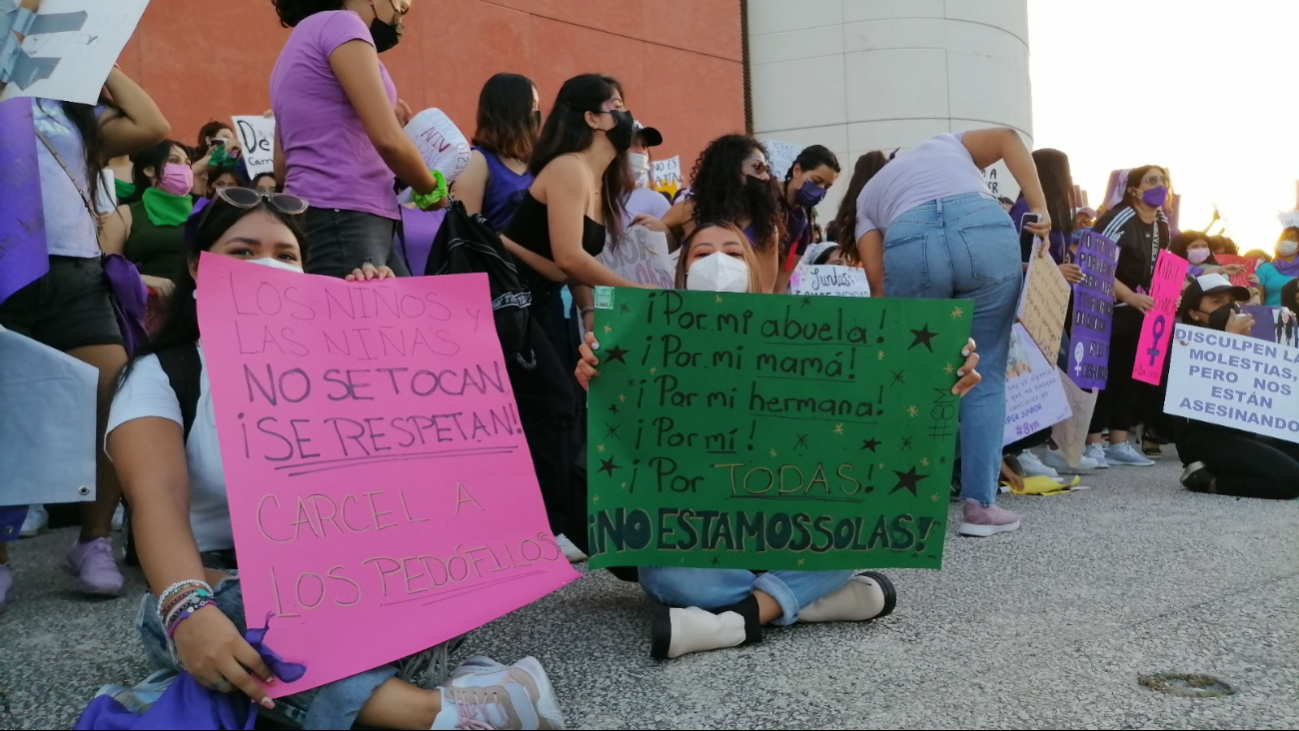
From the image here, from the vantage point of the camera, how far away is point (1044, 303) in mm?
4699

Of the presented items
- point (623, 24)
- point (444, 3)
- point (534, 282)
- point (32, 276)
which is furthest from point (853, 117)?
point (32, 276)

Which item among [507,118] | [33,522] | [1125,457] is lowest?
[1125,457]

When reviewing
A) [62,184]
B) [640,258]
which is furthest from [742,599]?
[62,184]

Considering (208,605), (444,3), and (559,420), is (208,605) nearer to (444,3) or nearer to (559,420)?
(559,420)

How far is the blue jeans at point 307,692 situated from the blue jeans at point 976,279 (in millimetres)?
2550

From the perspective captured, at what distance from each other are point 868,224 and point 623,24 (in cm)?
809

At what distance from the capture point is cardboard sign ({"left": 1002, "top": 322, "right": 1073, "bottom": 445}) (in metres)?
5.18

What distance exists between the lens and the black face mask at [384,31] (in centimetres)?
325

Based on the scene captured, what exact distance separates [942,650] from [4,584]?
239 centimetres

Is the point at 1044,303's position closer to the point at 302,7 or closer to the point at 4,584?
the point at 302,7

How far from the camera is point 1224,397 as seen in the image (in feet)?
17.8

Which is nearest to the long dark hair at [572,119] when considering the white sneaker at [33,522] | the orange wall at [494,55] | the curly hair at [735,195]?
the curly hair at [735,195]

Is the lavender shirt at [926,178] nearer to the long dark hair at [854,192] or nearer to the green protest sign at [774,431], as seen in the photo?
the long dark hair at [854,192]

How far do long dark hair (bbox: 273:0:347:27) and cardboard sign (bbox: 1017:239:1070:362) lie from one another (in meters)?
2.75
